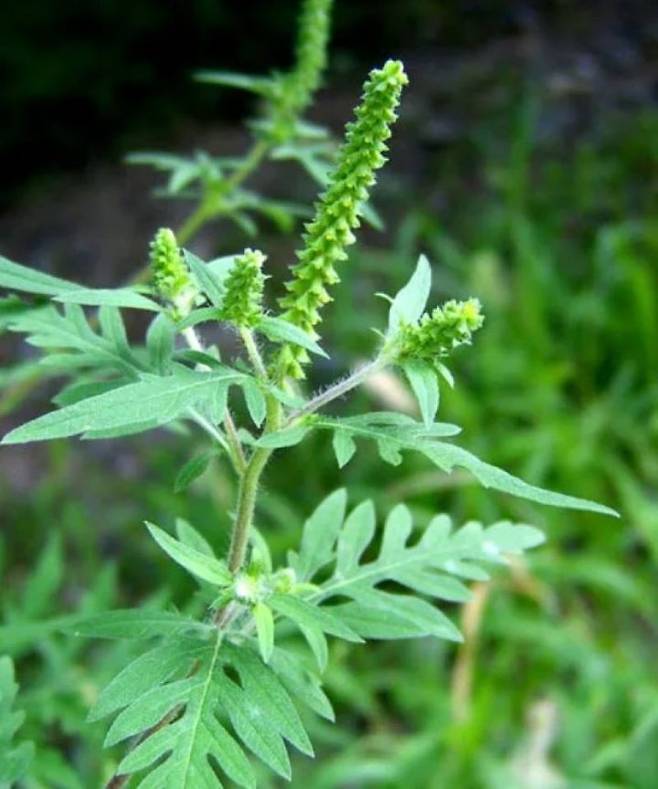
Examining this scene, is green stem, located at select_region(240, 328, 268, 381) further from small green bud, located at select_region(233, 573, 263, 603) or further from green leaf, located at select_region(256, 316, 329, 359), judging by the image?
small green bud, located at select_region(233, 573, 263, 603)

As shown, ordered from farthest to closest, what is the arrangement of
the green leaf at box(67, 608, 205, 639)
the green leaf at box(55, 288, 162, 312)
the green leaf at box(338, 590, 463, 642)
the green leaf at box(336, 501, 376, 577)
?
the green leaf at box(336, 501, 376, 577) < the green leaf at box(338, 590, 463, 642) < the green leaf at box(67, 608, 205, 639) < the green leaf at box(55, 288, 162, 312)

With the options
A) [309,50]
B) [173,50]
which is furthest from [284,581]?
[173,50]

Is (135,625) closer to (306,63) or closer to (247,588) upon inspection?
(247,588)

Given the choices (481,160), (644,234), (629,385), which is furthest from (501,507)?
(481,160)

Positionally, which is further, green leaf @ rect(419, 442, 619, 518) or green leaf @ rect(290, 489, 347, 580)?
green leaf @ rect(290, 489, 347, 580)

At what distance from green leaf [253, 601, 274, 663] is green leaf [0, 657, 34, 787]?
30 centimetres

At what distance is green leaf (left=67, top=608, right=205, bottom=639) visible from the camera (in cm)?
115

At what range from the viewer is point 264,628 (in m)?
1.07

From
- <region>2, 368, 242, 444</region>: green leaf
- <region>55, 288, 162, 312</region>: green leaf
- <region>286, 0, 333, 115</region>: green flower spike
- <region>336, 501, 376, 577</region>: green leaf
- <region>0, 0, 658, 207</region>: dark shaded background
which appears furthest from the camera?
<region>0, 0, 658, 207</region>: dark shaded background

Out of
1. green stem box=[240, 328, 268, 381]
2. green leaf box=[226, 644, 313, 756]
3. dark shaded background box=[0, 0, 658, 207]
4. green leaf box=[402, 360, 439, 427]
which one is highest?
green leaf box=[402, 360, 439, 427]

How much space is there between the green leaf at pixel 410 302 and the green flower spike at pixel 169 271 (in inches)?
7.6

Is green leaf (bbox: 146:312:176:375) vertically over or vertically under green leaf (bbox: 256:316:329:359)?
under

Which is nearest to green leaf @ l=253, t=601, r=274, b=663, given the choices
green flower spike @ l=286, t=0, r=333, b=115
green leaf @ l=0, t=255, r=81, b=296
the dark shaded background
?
green leaf @ l=0, t=255, r=81, b=296

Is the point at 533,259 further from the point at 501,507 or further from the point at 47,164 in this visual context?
the point at 47,164
